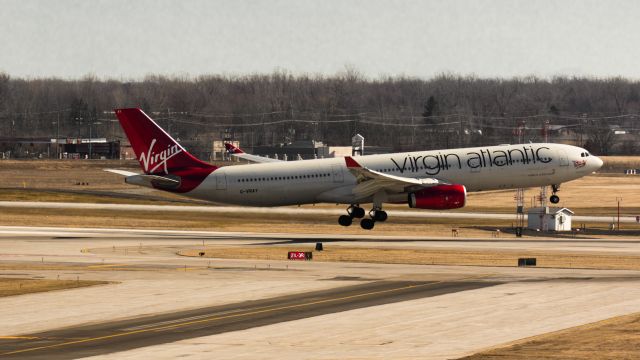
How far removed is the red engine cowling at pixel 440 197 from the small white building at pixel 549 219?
20607mm

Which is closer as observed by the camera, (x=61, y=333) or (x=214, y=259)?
(x=61, y=333)

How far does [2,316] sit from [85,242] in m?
34.3

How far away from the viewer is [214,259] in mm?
69375

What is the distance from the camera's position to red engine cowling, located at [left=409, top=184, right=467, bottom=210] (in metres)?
82.8

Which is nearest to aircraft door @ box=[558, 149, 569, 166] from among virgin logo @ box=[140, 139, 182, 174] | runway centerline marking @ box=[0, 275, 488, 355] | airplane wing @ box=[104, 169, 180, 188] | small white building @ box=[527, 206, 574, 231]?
small white building @ box=[527, 206, 574, 231]

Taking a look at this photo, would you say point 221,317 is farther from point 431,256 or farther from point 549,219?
point 549,219

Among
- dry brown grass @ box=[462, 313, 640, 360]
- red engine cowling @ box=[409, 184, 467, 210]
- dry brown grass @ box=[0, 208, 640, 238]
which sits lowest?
dry brown grass @ box=[462, 313, 640, 360]

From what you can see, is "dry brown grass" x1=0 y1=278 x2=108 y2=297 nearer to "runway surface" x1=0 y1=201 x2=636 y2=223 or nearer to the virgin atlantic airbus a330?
the virgin atlantic airbus a330

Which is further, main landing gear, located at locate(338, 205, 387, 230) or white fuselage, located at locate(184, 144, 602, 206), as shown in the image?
main landing gear, located at locate(338, 205, 387, 230)

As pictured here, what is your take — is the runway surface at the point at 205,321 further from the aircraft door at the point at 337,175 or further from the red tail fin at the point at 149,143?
the red tail fin at the point at 149,143

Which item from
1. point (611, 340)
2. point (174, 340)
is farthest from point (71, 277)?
point (611, 340)

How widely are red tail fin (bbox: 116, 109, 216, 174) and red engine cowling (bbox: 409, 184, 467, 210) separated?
61.1ft

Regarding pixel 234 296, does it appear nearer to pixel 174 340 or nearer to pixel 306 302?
pixel 306 302

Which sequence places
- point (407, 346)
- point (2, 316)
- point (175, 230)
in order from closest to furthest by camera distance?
point (407, 346)
point (2, 316)
point (175, 230)
